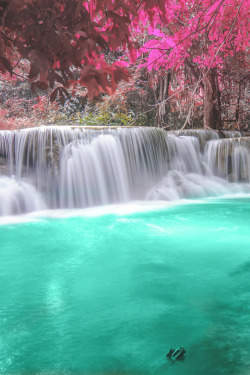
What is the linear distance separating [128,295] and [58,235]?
9.88ft

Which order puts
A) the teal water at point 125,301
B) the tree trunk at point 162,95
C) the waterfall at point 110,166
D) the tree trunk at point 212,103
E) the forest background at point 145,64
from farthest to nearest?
the tree trunk at point 162,95, the tree trunk at point 212,103, the waterfall at point 110,166, the teal water at point 125,301, the forest background at point 145,64

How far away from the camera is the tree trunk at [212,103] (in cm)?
1394

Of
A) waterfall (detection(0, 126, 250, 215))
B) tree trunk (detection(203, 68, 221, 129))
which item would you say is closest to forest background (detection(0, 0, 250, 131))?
tree trunk (detection(203, 68, 221, 129))

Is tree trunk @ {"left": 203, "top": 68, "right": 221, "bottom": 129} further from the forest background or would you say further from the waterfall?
the waterfall

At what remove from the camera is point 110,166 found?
10.3 metres

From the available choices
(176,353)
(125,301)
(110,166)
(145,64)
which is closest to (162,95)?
(110,166)

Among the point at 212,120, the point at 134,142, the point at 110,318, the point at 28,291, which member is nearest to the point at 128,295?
the point at 110,318

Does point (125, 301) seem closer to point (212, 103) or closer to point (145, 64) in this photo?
point (145, 64)

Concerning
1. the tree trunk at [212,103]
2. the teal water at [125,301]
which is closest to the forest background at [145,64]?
the tree trunk at [212,103]

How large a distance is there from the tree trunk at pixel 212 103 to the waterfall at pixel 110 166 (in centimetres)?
234

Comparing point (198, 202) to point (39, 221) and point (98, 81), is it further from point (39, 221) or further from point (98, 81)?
point (98, 81)

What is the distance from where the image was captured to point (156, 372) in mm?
2408

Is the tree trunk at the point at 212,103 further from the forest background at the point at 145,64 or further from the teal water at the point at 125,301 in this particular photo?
the teal water at the point at 125,301

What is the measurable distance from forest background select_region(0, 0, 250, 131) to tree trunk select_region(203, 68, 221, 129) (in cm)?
3
